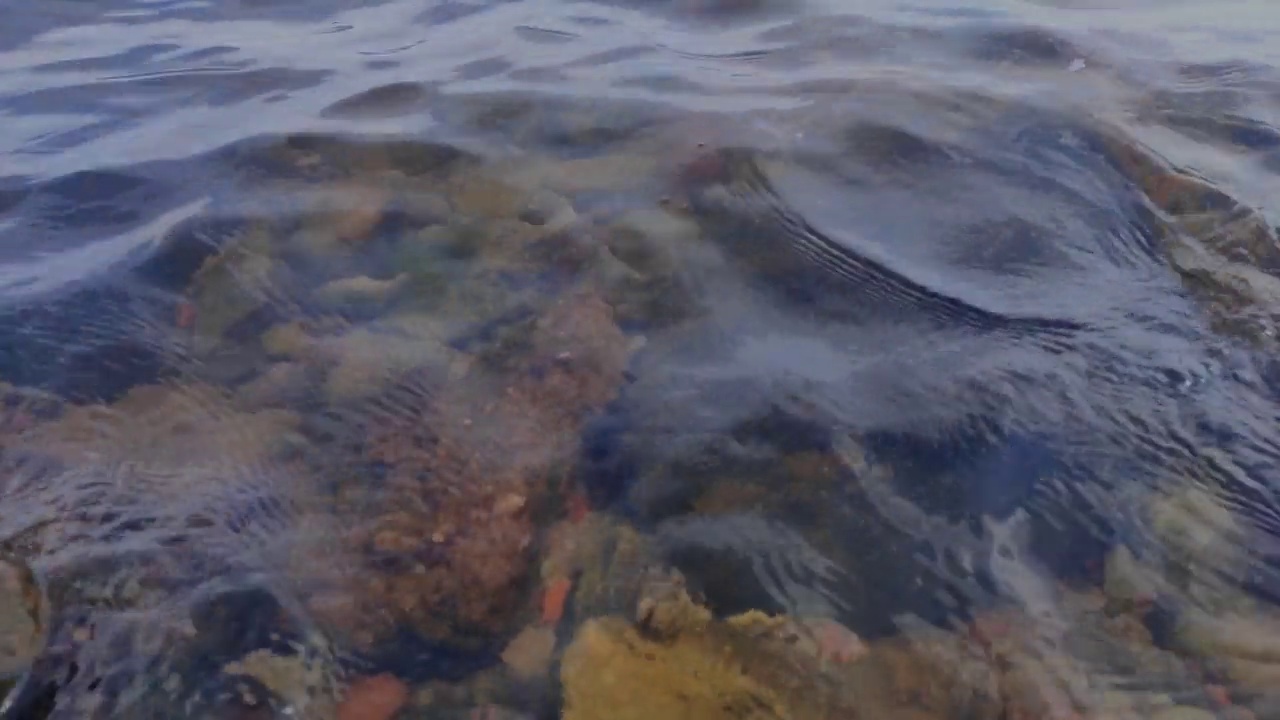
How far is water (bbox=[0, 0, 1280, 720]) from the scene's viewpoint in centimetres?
232

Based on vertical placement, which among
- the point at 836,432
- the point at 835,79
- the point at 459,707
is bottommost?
the point at 459,707

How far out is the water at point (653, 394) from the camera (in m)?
2.32

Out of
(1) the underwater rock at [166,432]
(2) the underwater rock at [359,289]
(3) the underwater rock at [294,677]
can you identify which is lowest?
(3) the underwater rock at [294,677]

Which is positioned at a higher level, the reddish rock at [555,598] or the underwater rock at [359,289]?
the underwater rock at [359,289]

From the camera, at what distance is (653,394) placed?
10.1 feet

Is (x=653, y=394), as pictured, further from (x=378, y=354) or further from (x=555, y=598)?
(x=378, y=354)

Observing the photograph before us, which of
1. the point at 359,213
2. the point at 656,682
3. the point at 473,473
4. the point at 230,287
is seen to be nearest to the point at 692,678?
the point at 656,682

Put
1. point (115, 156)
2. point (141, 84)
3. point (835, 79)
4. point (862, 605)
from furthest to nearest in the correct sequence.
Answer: point (141, 84)
point (835, 79)
point (115, 156)
point (862, 605)

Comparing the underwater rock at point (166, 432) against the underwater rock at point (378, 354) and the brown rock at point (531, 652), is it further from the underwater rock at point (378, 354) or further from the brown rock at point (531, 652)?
the brown rock at point (531, 652)

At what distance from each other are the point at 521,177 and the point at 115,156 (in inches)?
85.4

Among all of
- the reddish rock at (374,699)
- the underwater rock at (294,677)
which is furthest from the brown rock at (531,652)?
the underwater rock at (294,677)

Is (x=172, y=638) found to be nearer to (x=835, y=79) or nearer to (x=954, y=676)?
(x=954, y=676)

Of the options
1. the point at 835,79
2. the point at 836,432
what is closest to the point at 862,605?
the point at 836,432

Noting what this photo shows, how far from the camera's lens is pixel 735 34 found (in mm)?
6227
